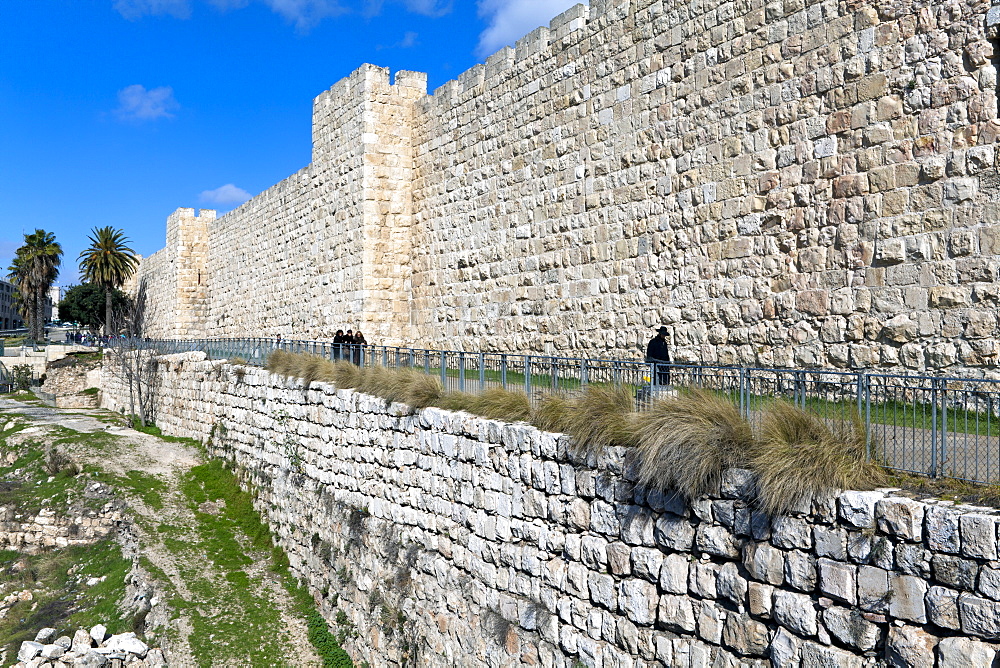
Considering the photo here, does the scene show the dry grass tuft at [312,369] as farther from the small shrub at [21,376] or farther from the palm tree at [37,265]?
the palm tree at [37,265]

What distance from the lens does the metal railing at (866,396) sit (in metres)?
Answer: 4.04

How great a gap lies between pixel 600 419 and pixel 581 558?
1091 millimetres

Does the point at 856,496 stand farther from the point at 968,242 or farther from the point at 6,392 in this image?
the point at 6,392

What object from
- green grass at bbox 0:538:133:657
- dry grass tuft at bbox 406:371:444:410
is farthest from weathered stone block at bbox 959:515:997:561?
green grass at bbox 0:538:133:657

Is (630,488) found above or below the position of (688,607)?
above

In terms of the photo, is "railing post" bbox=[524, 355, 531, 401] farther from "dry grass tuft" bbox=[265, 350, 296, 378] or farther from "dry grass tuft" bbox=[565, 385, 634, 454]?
"dry grass tuft" bbox=[265, 350, 296, 378]

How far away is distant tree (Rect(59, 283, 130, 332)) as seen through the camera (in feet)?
153

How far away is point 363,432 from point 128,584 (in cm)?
385

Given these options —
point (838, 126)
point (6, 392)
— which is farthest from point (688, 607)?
point (6, 392)

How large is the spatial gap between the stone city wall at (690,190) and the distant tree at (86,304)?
37349mm

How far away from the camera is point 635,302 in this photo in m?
9.76

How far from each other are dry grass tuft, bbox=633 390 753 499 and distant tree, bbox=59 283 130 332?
46819 mm

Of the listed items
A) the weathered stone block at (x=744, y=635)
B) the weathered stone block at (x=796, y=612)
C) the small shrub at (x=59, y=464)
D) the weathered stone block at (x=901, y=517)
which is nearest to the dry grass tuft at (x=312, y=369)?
the small shrub at (x=59, y=464)

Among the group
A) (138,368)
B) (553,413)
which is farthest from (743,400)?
(138,368)
